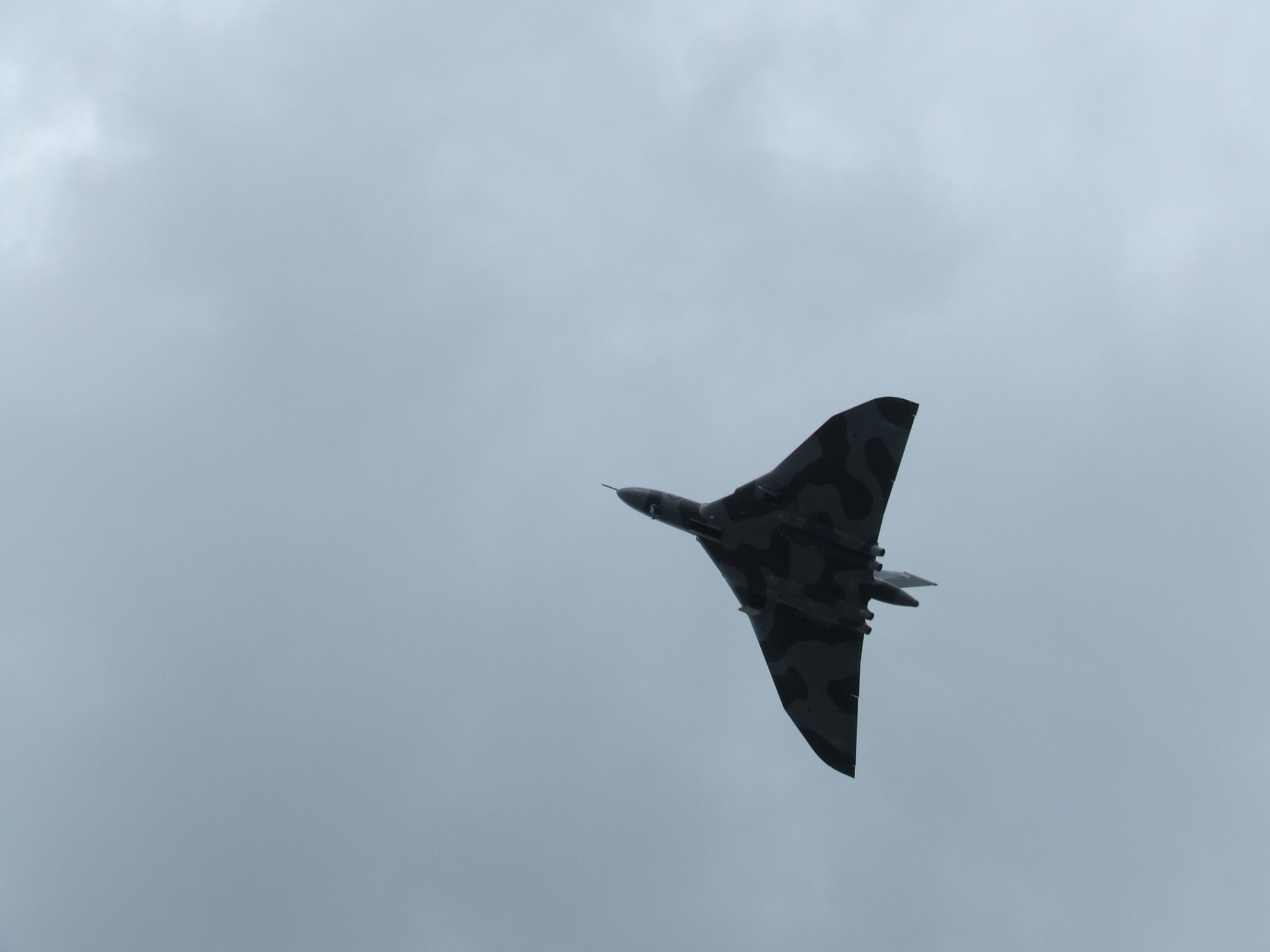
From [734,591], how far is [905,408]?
1409 centimetres

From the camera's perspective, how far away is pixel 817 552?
2037 inches

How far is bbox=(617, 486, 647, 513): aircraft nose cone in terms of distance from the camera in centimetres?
5503

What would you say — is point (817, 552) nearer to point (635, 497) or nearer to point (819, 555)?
point (819, 555)

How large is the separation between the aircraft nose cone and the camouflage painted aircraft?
6 cm

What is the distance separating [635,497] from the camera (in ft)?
181

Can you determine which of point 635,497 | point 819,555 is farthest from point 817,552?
point 635,497

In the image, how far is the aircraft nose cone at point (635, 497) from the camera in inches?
2167

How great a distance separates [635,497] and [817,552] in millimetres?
10960

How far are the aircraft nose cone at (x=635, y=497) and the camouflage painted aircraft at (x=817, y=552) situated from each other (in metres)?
0.06

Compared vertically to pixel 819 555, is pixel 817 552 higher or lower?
higher

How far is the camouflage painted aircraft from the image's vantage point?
167 ft

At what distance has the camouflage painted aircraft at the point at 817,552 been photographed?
167 feet

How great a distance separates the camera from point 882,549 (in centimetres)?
5075

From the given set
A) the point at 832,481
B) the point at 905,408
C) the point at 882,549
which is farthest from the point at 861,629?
the point at 905,408
